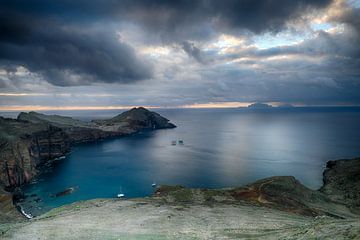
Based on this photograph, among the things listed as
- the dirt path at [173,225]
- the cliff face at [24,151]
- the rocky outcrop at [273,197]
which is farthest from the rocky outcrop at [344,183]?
the cliff face at [24,151]

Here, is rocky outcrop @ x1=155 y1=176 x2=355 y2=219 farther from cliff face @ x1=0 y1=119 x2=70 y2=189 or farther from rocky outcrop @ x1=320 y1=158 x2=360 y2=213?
cliff face @ x1=0 y1=119 x2=70 y2=189

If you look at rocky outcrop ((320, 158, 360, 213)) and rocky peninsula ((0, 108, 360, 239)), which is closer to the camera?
rocky peninsula ((0, 108, 360, 239))

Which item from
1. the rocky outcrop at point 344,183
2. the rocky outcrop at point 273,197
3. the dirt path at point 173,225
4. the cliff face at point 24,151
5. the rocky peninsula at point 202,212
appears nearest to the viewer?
the dirt path at point 173,225

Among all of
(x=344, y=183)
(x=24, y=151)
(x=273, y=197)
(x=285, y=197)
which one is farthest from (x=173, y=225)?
(x=24, y=151)

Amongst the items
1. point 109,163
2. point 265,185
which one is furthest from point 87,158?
point 265,185

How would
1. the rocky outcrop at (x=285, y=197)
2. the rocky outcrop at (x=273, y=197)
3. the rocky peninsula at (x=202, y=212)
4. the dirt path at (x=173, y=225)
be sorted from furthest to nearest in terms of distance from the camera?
the rocky outcrop at (x=285, y=197), the rocky outcrop at (x=273, y=197), the rocky peninsula at (x=202, y=212), the dirt path at (x=173, y=225)

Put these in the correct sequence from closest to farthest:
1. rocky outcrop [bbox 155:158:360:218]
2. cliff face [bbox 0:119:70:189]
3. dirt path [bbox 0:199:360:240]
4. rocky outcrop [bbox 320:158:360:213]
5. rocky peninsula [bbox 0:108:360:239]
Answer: dirt path [bbox 0:199:360:240]
rocky peninsula [bbox 0:108:360:239]
rocky outcrop [bbox 155:158:360:218]
rocky outcrop [bbox 320:158:360:213]
cliff face [bbox 0:119:70:189]

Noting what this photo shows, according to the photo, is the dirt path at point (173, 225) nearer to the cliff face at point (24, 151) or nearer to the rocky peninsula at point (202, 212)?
the rocky peninsula at point (202, 212)

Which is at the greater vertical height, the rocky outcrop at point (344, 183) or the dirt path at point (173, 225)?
the dirt path at point (173, 225)

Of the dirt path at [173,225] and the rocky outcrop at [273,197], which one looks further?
the rocky outcrop at [273,197]

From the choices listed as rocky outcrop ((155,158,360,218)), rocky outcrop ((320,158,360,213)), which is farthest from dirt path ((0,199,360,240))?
rocky outcrop ((320,158,360,213))

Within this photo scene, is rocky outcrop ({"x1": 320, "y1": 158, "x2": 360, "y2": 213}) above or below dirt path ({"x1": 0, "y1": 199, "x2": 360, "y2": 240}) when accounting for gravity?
below

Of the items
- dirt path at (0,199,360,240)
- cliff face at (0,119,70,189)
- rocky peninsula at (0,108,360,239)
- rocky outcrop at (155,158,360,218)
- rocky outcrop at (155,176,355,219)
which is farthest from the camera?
cliff face at (0,119,70,189)

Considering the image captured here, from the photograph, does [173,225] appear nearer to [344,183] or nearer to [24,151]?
[344,183]
